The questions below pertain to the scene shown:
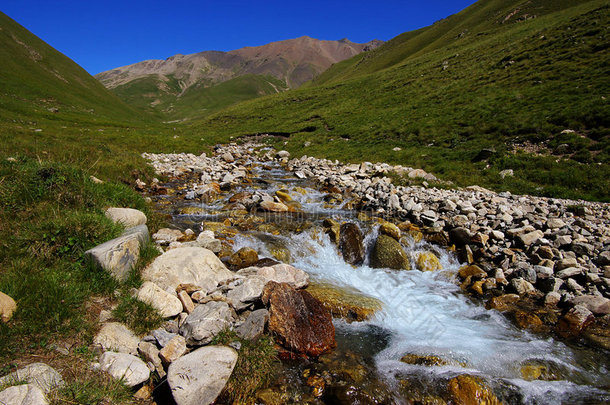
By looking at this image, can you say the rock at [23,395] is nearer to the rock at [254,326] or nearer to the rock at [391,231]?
the rock at [254,326]

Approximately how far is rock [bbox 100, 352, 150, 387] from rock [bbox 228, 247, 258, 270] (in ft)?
13.8

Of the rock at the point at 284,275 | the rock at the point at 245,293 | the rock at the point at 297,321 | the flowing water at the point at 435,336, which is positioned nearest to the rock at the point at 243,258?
the flowing water at the point at 435,336

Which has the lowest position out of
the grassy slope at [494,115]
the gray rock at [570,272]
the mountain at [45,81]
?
the gray rock at [570,272]

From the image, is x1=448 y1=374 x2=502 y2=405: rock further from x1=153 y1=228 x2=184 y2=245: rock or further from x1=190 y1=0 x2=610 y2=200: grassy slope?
x1=190 y1=0 x2=610 y2=200: grassy slope

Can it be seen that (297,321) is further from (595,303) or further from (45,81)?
(45,81)

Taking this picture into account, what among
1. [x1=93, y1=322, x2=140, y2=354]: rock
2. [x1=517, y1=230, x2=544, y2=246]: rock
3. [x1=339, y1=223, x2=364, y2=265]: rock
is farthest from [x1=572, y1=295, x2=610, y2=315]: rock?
[x1=93, y1=322, x2=140, y2=354]: rock

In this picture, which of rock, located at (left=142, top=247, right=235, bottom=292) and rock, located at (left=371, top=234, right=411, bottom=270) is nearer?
rock, located at (left=142, top=247, right=235, bottom=292)

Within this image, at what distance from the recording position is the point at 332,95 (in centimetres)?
5606

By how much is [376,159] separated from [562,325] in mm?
16659

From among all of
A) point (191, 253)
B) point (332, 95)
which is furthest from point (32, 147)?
point (332, 95)

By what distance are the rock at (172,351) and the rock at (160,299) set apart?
29.2 inches

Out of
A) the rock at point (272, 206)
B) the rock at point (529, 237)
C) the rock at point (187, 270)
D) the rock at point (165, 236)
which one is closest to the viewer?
the rock at point (187, 270)

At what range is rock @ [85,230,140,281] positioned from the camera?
4824 mm

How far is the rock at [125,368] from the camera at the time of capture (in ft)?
11.7
